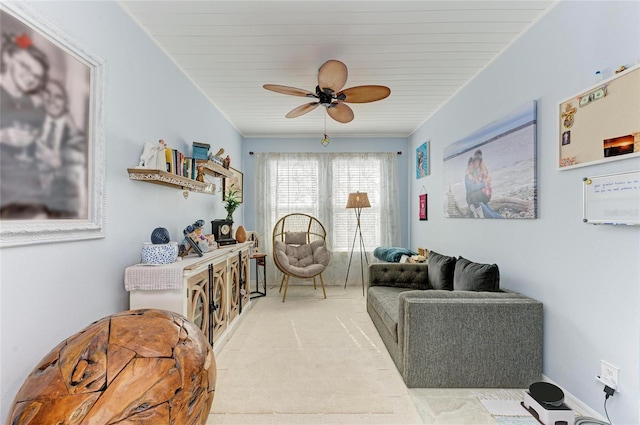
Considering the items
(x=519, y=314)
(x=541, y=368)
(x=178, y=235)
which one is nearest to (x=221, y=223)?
(x=178, y=235)

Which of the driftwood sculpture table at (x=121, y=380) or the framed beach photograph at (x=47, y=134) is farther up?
the framed beach photograph at (x=47, y=134)

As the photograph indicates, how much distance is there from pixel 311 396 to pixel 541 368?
1551 millimetres

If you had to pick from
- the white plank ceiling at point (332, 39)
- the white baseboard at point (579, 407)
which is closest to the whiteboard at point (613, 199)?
the white baseboard at point (579, 407)

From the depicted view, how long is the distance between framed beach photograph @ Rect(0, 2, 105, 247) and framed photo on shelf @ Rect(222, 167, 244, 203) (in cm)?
244

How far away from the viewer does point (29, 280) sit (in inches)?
53.7

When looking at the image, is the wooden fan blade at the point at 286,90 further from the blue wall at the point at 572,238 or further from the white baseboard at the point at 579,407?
the white baseboard at the point at 579,407

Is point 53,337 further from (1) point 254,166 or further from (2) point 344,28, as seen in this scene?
(1) point 254,166

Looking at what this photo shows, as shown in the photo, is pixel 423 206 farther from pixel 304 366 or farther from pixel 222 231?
pixel 304 366

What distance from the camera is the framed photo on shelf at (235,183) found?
4232 mm

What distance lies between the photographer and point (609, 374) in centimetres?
161

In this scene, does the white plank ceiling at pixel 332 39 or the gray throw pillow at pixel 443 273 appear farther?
A: the gray throw pillow at pixel 443 273

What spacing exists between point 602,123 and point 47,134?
108 inches

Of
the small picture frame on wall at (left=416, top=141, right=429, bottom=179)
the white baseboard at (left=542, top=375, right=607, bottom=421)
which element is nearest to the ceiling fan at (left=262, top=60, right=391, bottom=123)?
the small picture frame on wall at (left=416, top=141, right=429, bottom=179)

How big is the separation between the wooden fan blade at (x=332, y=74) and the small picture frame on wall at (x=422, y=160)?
88.1 inches
